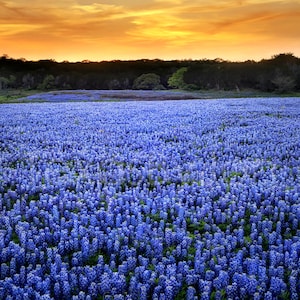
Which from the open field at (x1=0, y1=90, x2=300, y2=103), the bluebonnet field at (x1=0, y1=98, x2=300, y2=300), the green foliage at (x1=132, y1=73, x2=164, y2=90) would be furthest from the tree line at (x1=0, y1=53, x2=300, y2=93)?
the bluebonnet field at (x1=0, y1=98, x2=300, y2=300)

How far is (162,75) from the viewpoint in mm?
104375

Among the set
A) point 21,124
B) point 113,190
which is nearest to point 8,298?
point 113,190

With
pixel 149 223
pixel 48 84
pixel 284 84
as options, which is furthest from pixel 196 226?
pixel 48 84

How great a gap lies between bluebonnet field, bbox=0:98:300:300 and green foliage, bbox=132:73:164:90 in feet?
267

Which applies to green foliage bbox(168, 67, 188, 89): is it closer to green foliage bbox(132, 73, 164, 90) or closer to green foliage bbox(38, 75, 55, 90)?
green foliage bbox(132, 73, 164, 90)

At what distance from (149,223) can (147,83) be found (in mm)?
88553

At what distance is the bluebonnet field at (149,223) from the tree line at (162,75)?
197 feet

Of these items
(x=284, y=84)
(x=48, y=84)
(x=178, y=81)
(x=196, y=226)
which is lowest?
(x=196, y=226)

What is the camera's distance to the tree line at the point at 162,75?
74500 millimetres

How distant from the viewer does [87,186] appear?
7.37m

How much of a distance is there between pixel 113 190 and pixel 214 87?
7412 cm

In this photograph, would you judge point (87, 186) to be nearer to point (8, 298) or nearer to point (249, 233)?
point (249, 233)

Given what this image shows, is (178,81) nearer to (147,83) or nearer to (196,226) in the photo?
(147,83)

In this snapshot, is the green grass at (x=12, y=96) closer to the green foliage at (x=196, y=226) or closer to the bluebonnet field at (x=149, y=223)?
the bluebonnet field at (x=149, y=223)
